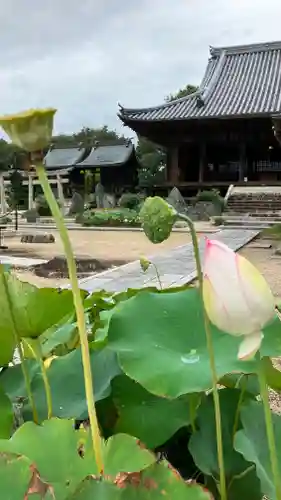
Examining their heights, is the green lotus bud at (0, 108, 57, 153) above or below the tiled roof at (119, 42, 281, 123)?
below

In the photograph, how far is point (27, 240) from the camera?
10.3 metres

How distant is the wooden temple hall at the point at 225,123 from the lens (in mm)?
15906

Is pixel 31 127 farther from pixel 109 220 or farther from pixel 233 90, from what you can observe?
pixel 233 90

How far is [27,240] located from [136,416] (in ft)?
32.5

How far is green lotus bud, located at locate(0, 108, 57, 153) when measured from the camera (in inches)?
15.7

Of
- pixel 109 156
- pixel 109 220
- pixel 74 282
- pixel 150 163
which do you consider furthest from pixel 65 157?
pixel 74 282

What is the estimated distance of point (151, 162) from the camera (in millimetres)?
25391

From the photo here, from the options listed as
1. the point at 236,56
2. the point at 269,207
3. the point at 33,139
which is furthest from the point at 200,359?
the point at 236,56

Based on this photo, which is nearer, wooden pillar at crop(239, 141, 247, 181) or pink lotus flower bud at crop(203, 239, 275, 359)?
pink lotus flower bud at crop(203, 239, 275, 359)

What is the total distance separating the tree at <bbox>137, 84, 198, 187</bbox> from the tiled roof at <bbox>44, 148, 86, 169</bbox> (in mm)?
2857

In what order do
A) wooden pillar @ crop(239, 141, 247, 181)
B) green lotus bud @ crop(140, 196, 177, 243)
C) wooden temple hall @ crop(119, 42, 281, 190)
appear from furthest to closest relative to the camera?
wooden pillar @ crop(239, 141, 247, 181) < wooden temple hall @ crop(119, 42, 281, 190) < green lotus bud @ crop(140, 196, 177, 243)

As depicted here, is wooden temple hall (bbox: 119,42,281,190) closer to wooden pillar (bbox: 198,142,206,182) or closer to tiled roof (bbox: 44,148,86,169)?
wooden pillar (bbox: 198,142,206,182)

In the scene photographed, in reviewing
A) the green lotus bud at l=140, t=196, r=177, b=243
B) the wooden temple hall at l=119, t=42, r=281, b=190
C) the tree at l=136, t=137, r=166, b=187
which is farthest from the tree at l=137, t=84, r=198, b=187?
the green lotus bud at l=140, t=196, r=177, b=243

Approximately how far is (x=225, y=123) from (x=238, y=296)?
1632 cm
